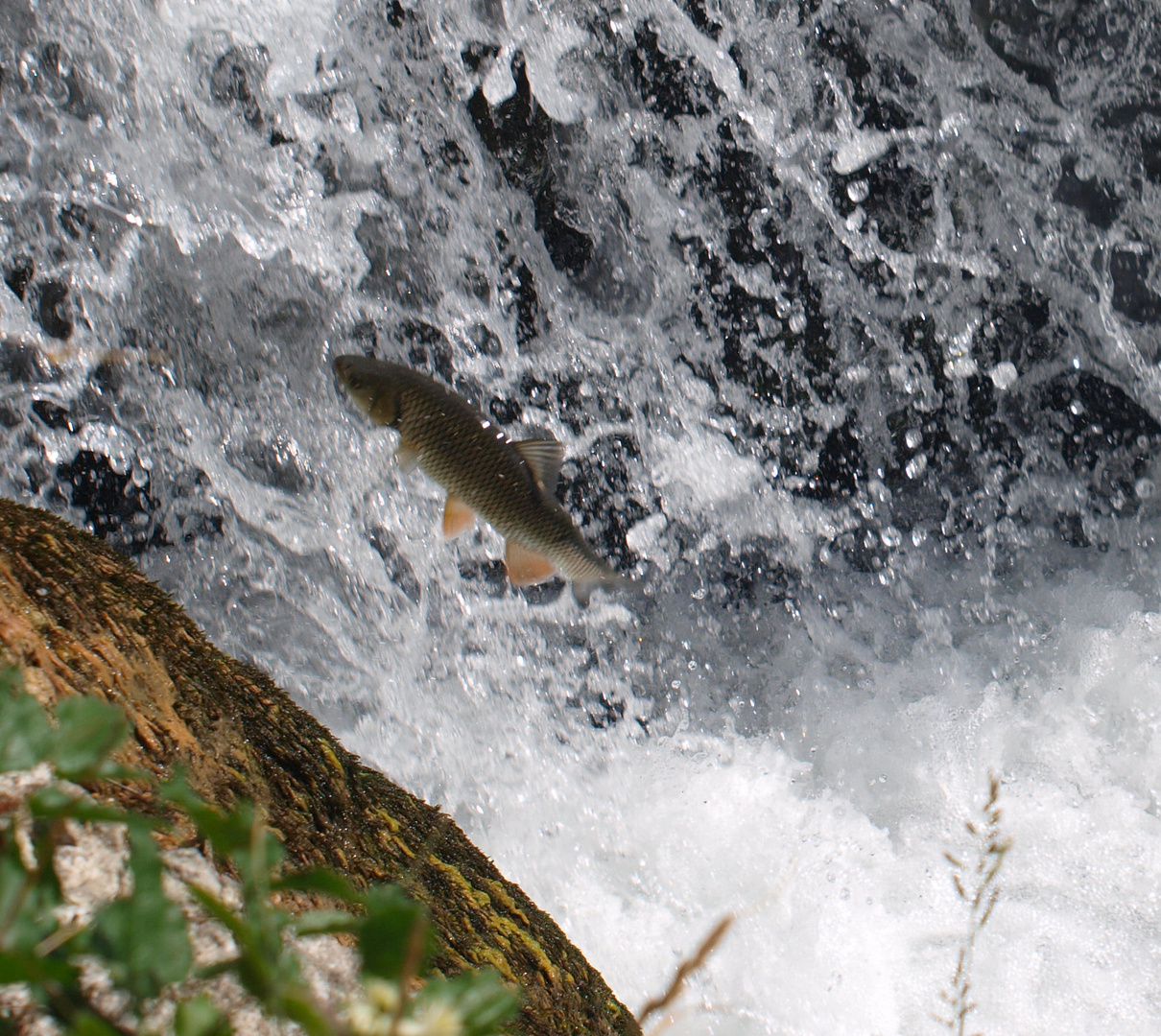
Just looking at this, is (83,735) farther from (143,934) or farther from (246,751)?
(246,751)

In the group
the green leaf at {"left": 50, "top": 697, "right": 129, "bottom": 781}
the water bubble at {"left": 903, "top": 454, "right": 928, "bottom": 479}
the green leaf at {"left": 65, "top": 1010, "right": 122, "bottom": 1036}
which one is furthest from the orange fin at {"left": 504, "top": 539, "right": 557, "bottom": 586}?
the green leaf at {"left": 65, "top": 1010, "right": 122, "bottom": 1036}

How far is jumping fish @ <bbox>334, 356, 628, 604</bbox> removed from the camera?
116 inches

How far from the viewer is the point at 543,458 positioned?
306 centimetres

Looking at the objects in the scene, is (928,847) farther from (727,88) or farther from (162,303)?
(162,303)

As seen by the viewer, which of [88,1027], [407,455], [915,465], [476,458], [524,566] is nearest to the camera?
[88,1027]

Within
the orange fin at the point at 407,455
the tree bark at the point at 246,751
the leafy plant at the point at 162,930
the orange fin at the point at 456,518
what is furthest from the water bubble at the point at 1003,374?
the leafy plant at the point at 162,930

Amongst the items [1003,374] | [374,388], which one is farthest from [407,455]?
[1003,374]

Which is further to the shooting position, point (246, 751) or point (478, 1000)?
point (246, 751)

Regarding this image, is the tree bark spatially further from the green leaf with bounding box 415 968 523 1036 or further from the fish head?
the fish head

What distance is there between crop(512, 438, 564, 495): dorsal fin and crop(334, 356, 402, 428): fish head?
46 cm

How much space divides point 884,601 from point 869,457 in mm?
790

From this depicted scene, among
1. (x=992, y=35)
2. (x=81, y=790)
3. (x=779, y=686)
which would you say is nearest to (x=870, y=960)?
(x=779, y=686)

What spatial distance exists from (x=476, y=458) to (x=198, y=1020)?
243cm

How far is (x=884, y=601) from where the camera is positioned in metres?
4.67
